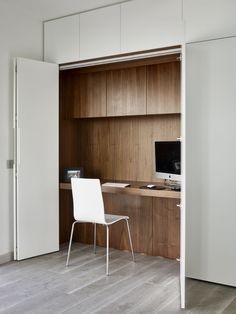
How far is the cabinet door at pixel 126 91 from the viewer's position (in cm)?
438

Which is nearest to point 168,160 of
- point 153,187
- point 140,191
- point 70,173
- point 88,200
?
point 153,187

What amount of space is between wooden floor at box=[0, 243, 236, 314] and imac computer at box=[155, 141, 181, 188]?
0.91 metres

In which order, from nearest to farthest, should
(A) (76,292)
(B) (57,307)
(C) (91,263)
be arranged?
(B) (57,307) < (A) (76,292) < (C) (91,263)

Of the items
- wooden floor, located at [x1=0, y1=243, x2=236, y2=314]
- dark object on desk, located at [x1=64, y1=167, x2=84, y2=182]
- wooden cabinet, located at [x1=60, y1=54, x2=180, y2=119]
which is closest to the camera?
wooden floor, located at [x1=0, y1=243, x2=236, y2=314]

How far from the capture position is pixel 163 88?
4.21m

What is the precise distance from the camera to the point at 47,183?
435cm

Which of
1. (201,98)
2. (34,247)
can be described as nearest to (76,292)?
(34,247)

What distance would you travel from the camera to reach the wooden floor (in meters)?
2.96

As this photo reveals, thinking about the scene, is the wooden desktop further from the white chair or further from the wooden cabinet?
the white chair

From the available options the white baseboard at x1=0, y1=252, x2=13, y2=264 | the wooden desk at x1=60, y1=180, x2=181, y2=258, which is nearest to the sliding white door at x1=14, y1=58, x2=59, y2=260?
the white baseboard at x1=0, y1=252, x2=13, y2=264

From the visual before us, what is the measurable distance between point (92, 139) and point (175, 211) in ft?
4.66

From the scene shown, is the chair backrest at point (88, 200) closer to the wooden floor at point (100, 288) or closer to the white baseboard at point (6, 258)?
the wooden floor at point (100, 288)

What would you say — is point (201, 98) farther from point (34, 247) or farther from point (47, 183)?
point (34, 247)

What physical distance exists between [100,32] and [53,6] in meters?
0.56
